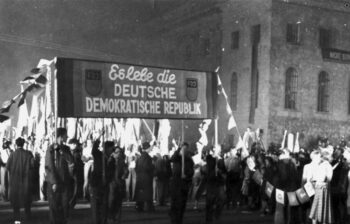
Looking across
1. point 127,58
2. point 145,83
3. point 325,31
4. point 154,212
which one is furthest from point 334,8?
point 145,83

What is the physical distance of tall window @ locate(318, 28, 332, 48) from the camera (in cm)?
3259

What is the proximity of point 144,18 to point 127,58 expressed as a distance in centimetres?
Answer: 321

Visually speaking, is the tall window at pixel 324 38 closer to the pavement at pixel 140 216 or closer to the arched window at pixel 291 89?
the arched window at pixel 291 89

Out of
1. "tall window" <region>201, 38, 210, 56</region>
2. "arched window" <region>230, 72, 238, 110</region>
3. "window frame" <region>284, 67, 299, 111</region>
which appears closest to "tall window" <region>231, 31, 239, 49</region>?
"arched window" <region>230, 72, 238, 110</region>

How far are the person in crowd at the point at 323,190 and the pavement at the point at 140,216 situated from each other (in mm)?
1716

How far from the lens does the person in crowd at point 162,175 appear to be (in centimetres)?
1612

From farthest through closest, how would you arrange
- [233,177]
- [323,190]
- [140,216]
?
[233,177]
[140,216]
[323,190]

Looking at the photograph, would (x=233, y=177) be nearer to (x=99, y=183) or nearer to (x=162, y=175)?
(x=162, y=175)

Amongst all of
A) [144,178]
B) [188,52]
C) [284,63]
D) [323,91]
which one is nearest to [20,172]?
[144,178]

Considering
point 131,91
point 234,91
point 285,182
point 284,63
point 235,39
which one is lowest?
point 285,182

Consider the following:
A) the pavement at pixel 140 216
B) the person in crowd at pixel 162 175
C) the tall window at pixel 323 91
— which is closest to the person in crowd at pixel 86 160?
the pavement at pixel 140 216

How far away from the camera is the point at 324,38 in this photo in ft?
107

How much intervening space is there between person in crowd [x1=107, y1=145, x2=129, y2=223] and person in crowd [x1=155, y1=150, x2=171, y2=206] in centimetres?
427

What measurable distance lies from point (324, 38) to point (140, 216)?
22.3m
